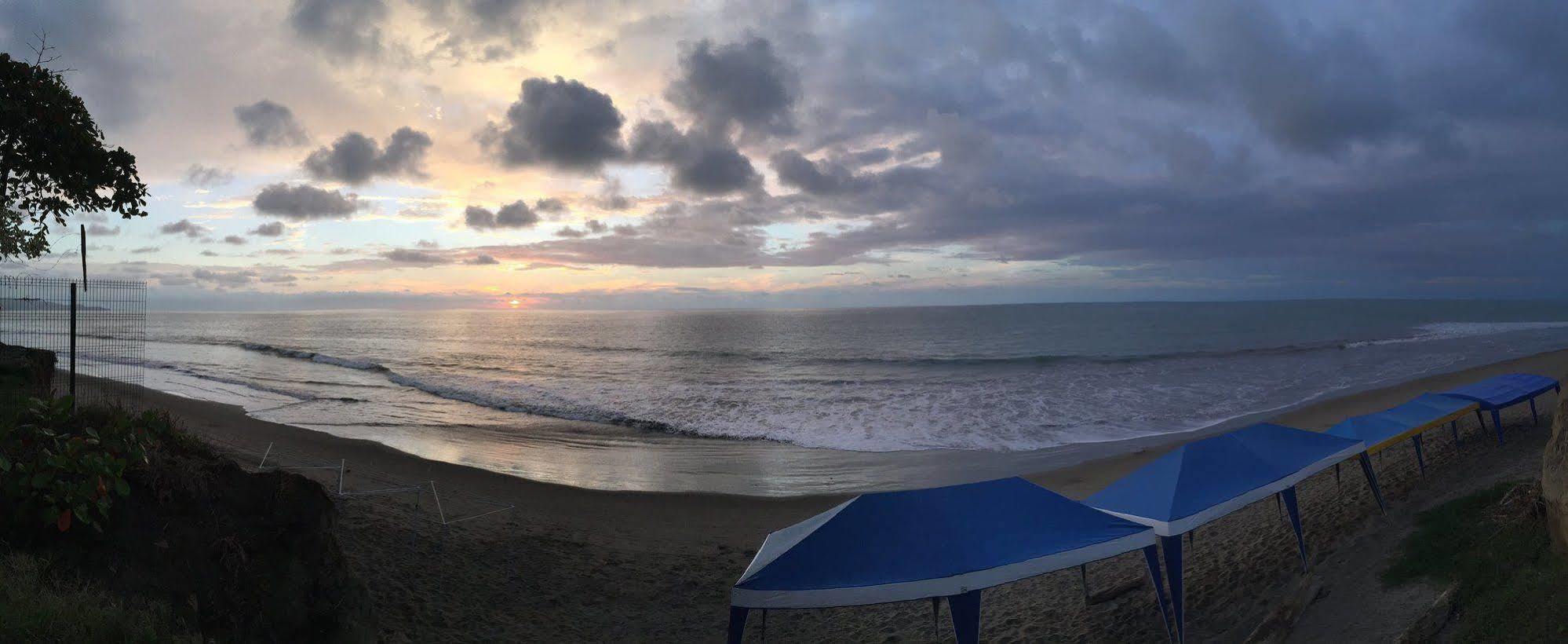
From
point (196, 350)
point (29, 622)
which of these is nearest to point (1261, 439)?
point (29, 622)

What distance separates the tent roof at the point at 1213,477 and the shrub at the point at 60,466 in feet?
28.3

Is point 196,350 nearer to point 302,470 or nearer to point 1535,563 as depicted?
point 302,470

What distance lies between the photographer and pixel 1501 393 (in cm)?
1371

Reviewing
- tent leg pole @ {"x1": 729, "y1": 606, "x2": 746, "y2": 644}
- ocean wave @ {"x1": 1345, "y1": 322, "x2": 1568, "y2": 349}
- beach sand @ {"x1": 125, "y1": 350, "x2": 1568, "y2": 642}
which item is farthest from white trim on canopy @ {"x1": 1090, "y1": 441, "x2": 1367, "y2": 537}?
ocean wave @ {"x1": 1345, "y1": 322, "x2": 1568, "y2": 349}

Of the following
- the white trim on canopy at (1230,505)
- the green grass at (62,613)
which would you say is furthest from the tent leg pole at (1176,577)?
the green grass at (62,613)

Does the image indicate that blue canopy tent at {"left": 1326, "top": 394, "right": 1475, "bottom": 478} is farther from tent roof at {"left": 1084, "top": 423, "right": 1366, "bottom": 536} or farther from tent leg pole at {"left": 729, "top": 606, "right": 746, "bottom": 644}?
tent leg pole at {"left": 729, "top": 606, "right": 746, "bottom": 644}

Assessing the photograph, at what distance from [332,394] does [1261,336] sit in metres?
67.4

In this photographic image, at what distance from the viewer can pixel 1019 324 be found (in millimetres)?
94750

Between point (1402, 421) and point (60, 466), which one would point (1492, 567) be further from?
point (60, 466)

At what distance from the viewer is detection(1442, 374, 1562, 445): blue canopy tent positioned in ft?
42.7

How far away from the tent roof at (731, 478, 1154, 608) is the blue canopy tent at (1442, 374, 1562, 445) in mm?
11353

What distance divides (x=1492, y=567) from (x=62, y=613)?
36.3ft

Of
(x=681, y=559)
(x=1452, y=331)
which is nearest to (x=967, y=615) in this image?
(x=681, y=559)

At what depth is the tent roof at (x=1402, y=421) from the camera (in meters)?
10.3
